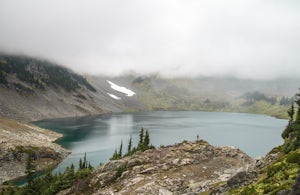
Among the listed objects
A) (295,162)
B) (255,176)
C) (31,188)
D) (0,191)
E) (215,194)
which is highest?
(295,162)

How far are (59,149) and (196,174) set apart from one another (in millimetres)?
116599

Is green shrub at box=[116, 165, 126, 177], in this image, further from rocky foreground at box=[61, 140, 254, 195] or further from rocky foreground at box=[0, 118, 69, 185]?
rocky foreground at box=[0, 118, 69, 185]

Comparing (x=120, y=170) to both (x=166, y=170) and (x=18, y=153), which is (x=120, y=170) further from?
(x=18, y=153)

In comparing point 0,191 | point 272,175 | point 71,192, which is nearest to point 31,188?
point 71,192

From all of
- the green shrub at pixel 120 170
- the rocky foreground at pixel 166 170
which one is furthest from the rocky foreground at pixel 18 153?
the green shrub at pixel 120 170

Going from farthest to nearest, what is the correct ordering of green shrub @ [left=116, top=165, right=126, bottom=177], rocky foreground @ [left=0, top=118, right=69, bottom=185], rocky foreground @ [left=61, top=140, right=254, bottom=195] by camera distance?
rocky foreground @ [left=0, top=118, right=69, bottom=185] < green shrub @ [left=116, top=165, right=126, bottom=177] < rocky foreground @ [left=61, top=140, right=254, bottom=195]

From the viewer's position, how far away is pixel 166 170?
55656 millimetres

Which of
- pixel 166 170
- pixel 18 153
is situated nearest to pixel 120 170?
pixel 166 170

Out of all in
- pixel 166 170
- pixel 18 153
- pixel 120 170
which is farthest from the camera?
pixel 18 153

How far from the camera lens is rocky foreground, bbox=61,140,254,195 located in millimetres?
50062

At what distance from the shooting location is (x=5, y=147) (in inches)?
5079

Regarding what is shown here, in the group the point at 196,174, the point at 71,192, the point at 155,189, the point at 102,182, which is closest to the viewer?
the point at 155,189

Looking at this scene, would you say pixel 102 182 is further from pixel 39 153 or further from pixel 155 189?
pixel 39 153

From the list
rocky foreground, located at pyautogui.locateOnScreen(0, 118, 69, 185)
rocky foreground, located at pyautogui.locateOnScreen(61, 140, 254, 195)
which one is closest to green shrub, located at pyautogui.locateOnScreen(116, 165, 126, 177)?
rocky foreground, located at pyautogui.locateOnScreen(61, 140, 254, 195)
